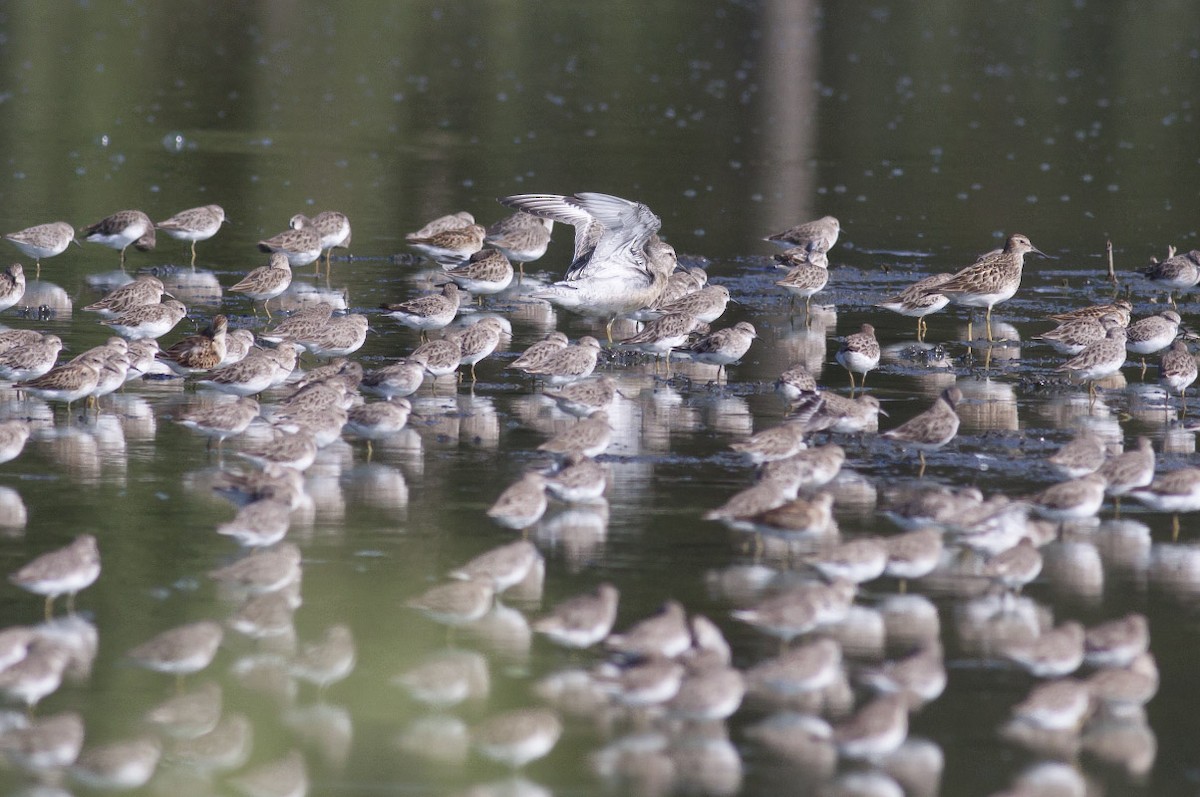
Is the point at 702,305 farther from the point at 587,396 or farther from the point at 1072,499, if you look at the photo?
the point at 1072,499

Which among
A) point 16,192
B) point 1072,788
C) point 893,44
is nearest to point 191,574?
point 1072,788

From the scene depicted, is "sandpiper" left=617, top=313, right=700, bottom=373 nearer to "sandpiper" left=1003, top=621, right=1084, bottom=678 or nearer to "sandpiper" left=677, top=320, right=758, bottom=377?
"sandpiper" left=677, top=320, right=758, bottom=377

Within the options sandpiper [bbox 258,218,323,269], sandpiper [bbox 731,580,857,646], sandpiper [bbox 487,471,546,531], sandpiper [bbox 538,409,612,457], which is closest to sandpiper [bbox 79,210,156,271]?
sandpiper [bbox 258,218,323,269]

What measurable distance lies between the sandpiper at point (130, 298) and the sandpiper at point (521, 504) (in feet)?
25.2

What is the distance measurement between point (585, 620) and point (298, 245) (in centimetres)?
1289

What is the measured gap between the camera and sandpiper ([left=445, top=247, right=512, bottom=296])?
814 inches

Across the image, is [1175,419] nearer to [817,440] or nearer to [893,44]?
[817,440]

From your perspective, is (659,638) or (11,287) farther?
(11,287)

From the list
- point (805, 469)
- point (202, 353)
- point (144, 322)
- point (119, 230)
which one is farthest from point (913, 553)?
point (119, 230)

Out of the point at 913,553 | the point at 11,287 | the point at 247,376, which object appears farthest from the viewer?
the point at 11,287

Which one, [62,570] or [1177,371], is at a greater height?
[62,570]

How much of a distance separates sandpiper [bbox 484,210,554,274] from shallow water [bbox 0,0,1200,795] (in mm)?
1092

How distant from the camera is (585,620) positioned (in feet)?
32.8

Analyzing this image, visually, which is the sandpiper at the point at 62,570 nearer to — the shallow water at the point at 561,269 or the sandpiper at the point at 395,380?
the shallow water at the point at 561,269
